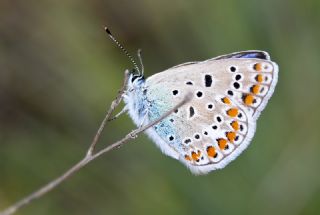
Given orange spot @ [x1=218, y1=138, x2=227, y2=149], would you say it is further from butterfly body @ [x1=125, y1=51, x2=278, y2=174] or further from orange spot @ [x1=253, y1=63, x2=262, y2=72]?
orange spot @ [x1=253, y1=63, x2=262, y2=72]

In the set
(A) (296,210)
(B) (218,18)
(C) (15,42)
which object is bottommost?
(A) (296,210)

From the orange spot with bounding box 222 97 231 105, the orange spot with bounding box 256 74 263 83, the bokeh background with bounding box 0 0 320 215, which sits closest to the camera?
the orange spot with bounding box 256 74 263 83

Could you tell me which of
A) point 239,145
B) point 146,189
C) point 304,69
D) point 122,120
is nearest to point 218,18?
point 304,69

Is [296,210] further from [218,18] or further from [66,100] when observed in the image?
[66,100]

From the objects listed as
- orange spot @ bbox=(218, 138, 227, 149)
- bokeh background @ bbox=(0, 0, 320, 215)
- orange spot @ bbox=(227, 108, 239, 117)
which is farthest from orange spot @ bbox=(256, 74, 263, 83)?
bokeh background @ bbox=(0, 0, 320, 215)

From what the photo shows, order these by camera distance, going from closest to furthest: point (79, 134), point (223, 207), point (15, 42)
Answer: point (223, 207)
point (79, 134)
point (15, 42)

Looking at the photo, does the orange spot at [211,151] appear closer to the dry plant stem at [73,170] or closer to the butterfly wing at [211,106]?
the butterfly wing at [211,106]

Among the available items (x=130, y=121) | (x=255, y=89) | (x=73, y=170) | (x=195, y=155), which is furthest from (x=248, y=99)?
(x=73, y=170)

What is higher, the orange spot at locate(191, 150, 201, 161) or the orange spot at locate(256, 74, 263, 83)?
the orange spot at locate(256, 74, 263, 83)
